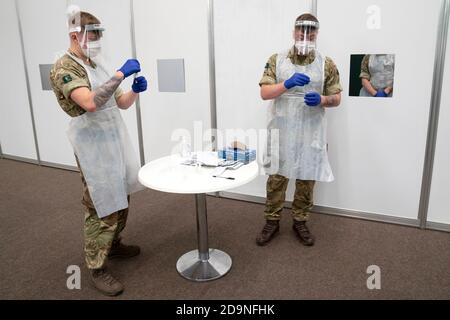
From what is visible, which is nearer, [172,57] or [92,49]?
[92,49]

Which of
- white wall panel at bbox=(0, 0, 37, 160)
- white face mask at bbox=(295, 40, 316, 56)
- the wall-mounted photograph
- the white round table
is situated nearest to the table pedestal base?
the white round table

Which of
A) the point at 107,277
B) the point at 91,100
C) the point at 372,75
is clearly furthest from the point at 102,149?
the point at 372,75

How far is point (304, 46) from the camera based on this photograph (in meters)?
2.14

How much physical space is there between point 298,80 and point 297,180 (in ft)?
2.31

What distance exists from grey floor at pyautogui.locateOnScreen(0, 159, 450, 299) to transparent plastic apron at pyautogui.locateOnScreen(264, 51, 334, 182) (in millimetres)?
Answer: 511

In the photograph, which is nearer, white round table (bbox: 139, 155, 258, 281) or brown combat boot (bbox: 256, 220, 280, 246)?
white round table (bbox: 139, 155, 258, 281)

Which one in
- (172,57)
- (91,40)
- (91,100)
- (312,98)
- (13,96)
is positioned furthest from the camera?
(13,96)

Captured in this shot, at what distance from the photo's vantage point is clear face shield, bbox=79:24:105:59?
1.76m

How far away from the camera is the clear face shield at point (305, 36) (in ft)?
6.92

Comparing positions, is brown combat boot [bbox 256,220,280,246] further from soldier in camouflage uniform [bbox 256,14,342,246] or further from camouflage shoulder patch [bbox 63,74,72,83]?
camouflage shoulder patch [bbox 63,74,72,83]

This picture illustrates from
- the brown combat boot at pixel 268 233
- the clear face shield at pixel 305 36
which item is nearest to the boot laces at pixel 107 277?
the brown combat boot at pixel 268 233

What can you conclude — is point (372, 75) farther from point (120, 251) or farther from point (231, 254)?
point (120, 251)
